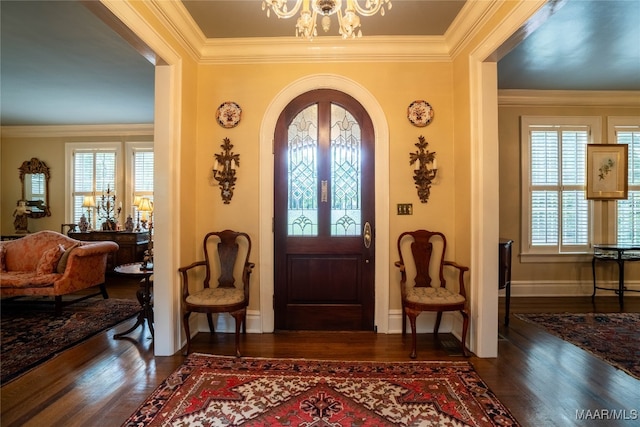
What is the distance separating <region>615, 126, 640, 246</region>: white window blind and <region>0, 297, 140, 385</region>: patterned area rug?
6776 mm

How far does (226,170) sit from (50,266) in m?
2.79

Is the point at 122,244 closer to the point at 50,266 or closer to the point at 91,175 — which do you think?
the point at 50,266

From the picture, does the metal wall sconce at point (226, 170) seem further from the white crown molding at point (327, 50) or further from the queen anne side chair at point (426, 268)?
the queen anne side chair at point (426, 268)

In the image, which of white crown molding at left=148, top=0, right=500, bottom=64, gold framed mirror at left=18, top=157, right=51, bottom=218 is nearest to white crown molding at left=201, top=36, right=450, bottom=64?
white crown molding at left=148, top=0, right=500, bottom=64

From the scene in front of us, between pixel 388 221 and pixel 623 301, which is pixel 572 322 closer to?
pixel 623 301

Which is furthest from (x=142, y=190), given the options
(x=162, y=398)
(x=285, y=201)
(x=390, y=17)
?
(x=390, y=17)

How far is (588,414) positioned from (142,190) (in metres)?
6.97

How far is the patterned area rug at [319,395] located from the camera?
1.83 m

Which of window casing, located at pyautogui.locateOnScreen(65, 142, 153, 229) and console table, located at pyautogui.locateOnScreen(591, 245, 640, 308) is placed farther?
window casing, located at pyautogui.locateOnScreen(65, 142, 153, 229)

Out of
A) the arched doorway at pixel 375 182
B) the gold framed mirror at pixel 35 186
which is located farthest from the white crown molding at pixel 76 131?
the arched doorway at pixel 375 182

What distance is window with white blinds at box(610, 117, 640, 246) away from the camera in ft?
14.6

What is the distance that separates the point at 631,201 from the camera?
4488 millimetres

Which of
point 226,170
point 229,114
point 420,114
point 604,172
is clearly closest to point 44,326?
point 226,170

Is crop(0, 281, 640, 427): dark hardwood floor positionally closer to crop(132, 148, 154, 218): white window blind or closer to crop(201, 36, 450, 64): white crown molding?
crop(201, 36, 450, 64): white crown molding
